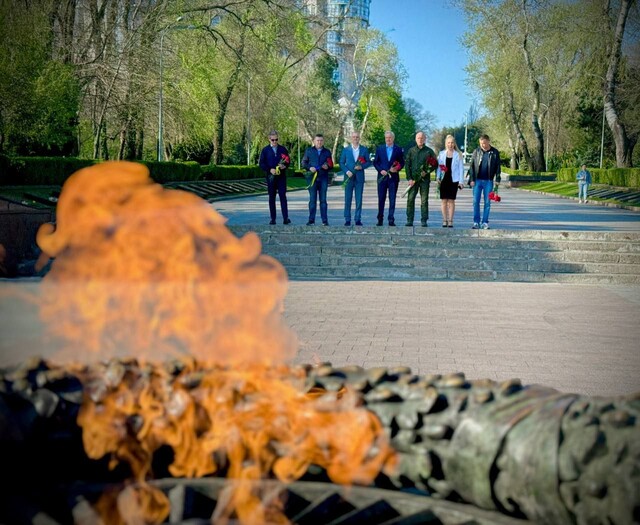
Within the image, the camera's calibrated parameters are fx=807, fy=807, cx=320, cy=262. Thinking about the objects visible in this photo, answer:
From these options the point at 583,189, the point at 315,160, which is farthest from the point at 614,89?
the point at 315,160

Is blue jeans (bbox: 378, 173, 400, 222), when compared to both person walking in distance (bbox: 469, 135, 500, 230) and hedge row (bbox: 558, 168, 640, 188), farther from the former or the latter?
hedge row (bbox: 558, 168, 640, 188)

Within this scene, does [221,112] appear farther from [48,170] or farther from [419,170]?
[419,170]

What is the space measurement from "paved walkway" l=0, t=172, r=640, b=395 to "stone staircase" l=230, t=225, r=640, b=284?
3.06 feet

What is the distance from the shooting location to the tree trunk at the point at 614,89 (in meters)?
40.1

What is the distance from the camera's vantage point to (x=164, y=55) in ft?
111

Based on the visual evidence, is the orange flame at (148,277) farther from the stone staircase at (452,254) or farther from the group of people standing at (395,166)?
the group of people standing at (395,166)

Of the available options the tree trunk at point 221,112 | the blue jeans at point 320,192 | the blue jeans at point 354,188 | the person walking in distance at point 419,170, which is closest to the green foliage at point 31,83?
the blue jeans at point 320,192

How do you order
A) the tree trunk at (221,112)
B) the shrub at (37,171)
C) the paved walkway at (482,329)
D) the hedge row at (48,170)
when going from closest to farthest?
the paved walkway at (482,329), the hedge row at (48,170), the shrub at (37,171), the tree trunk at (221,112)

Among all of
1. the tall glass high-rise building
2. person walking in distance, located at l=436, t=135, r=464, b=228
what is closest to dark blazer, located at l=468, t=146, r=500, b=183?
person walking in distance, located at l=436, t=135, r=464, b=228

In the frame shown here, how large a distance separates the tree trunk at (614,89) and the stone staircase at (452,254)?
2839 cm

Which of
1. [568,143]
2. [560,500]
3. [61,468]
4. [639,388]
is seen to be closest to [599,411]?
[560,500]

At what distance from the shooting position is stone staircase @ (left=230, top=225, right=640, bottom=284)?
568 inches

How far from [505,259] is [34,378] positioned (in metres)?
13.1

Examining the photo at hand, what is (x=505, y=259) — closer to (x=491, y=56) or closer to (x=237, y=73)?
(x=237, y=73)
